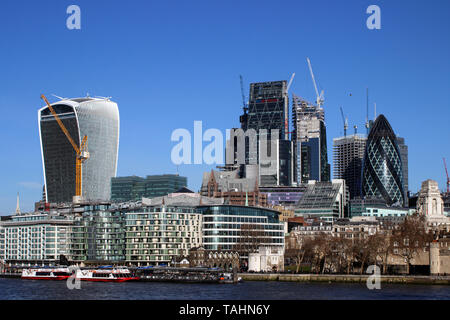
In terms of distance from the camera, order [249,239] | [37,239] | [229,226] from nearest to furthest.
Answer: [249,239]
[229,226]
[37,239]

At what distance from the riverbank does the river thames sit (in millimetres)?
4550

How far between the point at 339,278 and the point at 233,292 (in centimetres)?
2643

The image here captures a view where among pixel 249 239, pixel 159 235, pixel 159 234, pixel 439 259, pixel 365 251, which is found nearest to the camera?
pixel 439 259

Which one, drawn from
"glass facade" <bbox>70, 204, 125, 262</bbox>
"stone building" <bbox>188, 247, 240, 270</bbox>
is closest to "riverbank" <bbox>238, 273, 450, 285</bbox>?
"stone building" <bbox>188, 247, 240, 270</bbox>

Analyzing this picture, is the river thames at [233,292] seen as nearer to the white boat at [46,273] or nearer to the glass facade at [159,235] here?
the white boat at [46,273]

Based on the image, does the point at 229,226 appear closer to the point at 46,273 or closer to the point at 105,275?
the point at 105,275

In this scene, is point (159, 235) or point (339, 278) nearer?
point (339, 278)

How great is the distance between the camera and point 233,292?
324ft

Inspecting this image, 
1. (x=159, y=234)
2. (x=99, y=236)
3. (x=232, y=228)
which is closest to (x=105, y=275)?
(x=159, y=234)

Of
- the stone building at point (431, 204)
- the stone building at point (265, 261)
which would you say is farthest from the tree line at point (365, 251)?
the stone building at point (431, 204)

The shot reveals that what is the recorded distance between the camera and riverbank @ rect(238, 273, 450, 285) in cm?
10969

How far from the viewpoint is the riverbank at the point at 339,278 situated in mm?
109688

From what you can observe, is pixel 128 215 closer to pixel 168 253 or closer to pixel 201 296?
pixel 168 253
